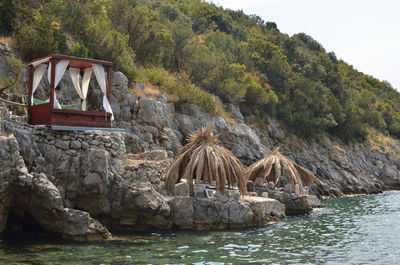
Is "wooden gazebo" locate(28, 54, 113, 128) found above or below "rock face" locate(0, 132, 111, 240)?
above

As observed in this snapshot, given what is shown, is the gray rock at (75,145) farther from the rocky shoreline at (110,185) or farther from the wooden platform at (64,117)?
the wooden platform at (64,117)

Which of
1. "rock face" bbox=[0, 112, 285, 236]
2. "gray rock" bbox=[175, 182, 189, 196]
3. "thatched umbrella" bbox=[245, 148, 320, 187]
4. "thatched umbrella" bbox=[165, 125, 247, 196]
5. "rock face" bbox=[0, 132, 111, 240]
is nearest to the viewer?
"rock face" bbox=[0, 132, 111, 240]

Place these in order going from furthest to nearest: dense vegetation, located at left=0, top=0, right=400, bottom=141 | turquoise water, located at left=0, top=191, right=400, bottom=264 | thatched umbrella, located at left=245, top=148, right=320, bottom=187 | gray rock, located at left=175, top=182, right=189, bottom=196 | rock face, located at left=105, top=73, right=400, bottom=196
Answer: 1. thatched umbrella, located at left=245, top=148, right=320, bottom=187
2. rock face, located at left=105, top=73, right=400, bottom=196
3. dense vegetation, located at left=0, top=0, right=400, bottom=141
4. gray rock, located at left=175, top=182, right=189, bottom=196
5. turquoise water, located at left=0, top=191, right=400, bottom=264

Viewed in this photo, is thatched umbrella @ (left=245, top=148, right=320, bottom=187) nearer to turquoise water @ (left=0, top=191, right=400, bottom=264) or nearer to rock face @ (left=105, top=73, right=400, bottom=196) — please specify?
rock face @ (left=105, top=73, right=400, bottom=196)

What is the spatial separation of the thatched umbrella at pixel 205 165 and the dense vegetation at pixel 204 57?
9.45m

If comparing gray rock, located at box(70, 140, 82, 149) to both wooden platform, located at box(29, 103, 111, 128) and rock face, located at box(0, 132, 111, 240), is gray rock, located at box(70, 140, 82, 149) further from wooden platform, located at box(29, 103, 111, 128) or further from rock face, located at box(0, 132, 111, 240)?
rock face, located at box(0, 132, 111, 240)

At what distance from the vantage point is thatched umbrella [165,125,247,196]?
1809cm

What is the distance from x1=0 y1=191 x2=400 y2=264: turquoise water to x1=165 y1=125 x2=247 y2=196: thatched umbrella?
2.56 m

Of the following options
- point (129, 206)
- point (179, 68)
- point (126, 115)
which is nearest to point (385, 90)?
point (179, 68)

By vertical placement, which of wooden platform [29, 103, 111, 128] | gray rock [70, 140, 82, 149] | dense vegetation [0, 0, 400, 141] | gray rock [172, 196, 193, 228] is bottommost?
gray rock [172, 196, 193, 228]

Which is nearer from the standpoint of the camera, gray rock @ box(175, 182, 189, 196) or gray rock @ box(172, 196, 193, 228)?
gray rock @ box(172, 196, 193, 228)

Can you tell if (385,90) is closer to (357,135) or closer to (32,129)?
(357,135)

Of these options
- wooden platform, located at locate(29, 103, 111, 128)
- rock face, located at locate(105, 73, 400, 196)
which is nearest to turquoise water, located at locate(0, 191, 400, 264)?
wooden platform, located at locate(29, 103, 111, 128)

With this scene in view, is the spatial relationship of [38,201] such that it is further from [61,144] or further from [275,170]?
[275,170]
